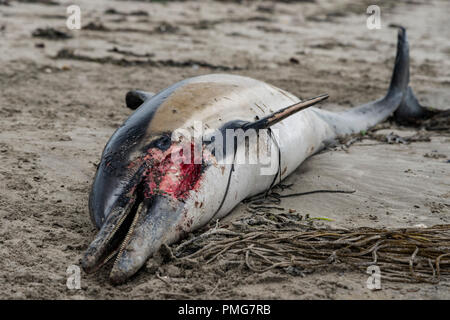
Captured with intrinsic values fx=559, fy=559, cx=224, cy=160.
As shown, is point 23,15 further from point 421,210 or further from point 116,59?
point 421,210

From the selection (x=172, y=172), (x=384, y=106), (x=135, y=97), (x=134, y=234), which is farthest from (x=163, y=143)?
(x=384, y=106)

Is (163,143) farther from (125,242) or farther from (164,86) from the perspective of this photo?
(164,86)

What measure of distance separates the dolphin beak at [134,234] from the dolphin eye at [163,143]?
368 millimetres

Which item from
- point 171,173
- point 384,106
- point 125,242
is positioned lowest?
point 125,242

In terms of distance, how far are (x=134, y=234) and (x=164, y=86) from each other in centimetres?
500

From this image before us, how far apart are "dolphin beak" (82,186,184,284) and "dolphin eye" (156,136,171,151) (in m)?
0.37

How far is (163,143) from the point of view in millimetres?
3809

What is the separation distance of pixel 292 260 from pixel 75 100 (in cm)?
468

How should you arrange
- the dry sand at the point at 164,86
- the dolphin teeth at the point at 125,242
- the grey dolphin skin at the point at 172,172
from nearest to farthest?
1. the dolphin teeth at the point at 125,242
2. the dry sand at the point at 164,86
3. the grey dolphin skin at the point at 172,172

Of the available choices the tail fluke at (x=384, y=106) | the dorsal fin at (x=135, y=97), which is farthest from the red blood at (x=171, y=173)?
the tail fluke at (x=384, y=106)

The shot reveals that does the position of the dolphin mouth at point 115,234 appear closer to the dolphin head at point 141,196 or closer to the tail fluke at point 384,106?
the dolphin head at point 141,196

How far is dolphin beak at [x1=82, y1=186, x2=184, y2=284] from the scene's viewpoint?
10.6ft

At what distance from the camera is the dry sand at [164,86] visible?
3289 millimetres
